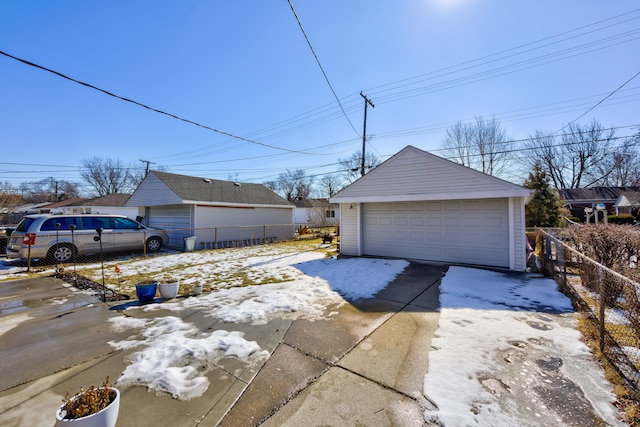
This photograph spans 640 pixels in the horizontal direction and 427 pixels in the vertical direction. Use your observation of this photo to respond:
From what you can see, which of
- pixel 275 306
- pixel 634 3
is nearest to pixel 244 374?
pixel 275 306

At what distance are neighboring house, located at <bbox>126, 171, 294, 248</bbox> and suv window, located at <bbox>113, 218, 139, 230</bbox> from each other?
5.84ft

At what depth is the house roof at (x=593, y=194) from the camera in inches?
1163

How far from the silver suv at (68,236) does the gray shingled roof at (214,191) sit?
335 centimetres

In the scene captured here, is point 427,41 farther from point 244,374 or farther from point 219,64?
point 244,374

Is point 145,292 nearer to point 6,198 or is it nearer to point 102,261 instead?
point 102,261

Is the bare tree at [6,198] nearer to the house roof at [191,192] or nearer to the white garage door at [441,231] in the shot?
the house roof at [191,192]

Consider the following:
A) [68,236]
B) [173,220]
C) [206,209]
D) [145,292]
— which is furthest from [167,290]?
[173,220]

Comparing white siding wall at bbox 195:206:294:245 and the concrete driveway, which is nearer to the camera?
the concrete driveway

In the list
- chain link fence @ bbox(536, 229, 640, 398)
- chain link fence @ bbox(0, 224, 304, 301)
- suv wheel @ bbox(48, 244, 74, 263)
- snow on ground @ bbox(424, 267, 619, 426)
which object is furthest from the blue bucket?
chain link fence @ bbox(536, 229, 640, 398)

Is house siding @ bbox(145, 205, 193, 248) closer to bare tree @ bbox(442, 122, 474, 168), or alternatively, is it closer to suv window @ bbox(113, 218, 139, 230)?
suv window @ bbox(113, 218, 139, 230)

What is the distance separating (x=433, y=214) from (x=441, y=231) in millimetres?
619

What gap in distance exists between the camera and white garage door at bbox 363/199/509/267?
809 centimetres

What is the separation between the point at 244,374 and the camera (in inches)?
115

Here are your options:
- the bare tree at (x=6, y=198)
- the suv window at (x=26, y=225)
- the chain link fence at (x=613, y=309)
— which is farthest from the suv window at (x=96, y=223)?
the bare tree at (x=6, y=198)
